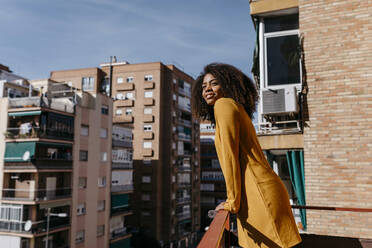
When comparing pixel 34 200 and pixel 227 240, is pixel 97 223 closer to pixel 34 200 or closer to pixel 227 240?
pixel 34 200

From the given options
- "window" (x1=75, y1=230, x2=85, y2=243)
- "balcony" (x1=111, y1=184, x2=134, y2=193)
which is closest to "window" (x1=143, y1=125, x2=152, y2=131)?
"balcony" (x1=111, y1=184, x2=134, y2=193)

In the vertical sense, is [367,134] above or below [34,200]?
above

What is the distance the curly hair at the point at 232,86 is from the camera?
7.97 feet

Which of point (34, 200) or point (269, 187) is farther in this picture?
point (34, 200)

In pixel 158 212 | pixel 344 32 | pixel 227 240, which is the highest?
pixel 344 32

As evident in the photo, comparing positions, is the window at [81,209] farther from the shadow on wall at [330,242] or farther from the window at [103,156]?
the shadow on wall at [330,242]

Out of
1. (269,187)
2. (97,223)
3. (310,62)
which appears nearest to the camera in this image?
(269,187)

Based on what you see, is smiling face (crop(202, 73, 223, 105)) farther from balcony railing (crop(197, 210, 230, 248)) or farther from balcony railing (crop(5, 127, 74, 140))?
balcony railing (crop(5, 127, 74, 140))

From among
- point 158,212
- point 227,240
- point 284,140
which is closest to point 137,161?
point 158,212

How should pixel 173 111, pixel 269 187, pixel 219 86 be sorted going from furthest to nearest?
pixel 173 111
pixel 219 86
pixel 269 187

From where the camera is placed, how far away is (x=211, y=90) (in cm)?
247

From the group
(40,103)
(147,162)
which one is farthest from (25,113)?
(147,162)

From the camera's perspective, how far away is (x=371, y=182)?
6695mm

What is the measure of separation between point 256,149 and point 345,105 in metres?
5.82
